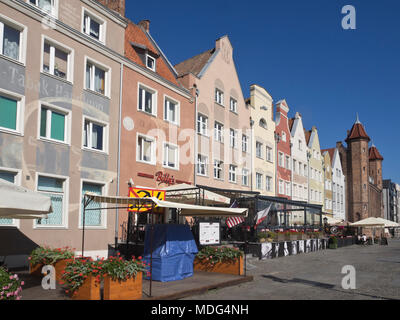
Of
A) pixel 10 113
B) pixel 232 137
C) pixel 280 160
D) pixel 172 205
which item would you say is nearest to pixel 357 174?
pixel 280 160

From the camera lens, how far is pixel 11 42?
51.8ft

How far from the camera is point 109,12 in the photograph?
803 inches

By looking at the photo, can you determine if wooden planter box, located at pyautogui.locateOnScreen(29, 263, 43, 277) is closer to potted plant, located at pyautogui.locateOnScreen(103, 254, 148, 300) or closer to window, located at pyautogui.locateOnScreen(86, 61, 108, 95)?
potted plant, located at pyautogui.locateOnScreen(103, 254, 148, 300)

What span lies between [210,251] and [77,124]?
27.5ft

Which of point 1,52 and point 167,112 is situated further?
point 167,112

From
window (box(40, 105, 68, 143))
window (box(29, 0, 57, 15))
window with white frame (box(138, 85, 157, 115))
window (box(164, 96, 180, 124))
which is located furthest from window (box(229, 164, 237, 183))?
window (box(29, 0, 57, 15))

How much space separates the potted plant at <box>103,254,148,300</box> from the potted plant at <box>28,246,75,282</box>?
303cm

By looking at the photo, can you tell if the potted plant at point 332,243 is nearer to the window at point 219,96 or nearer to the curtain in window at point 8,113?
the window at point 219,96

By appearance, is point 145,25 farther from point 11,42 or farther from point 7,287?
point 7,287

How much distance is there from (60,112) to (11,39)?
3368 millimetres

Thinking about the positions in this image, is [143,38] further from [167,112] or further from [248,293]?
[248,293]
